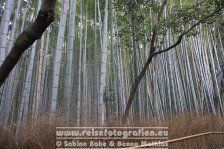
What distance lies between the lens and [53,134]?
2.70 meters

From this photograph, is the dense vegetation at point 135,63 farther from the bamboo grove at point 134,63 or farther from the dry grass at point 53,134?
the dry grass at point 53,134

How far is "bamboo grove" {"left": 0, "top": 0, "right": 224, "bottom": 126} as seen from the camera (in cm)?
402

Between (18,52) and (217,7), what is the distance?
3652 mm

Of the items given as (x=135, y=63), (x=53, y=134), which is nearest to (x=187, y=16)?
(x=135, y=63)

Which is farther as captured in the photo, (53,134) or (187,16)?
(187,16)

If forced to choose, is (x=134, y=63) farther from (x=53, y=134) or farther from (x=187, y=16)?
(x=53, y=134)

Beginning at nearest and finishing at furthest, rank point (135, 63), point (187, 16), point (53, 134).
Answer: point (53, 134), point (187, 16), point (135, 63)

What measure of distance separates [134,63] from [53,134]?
102 inches

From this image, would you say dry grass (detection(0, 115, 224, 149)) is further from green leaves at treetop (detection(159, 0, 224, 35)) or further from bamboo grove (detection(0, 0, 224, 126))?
green leaves at treetop (detection(159, 0, 224, 35))

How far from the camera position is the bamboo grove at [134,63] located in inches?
158

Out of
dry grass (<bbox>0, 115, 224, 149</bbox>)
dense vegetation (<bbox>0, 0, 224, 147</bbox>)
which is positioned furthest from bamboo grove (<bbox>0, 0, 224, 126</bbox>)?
dry grass (<bbox>0, 115, 224, 149</bbox>)

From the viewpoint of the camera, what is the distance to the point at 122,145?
2.91 meters

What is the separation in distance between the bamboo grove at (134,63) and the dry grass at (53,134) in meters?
0.31

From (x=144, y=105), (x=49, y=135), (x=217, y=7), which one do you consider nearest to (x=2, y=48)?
(x=49, y=135)
